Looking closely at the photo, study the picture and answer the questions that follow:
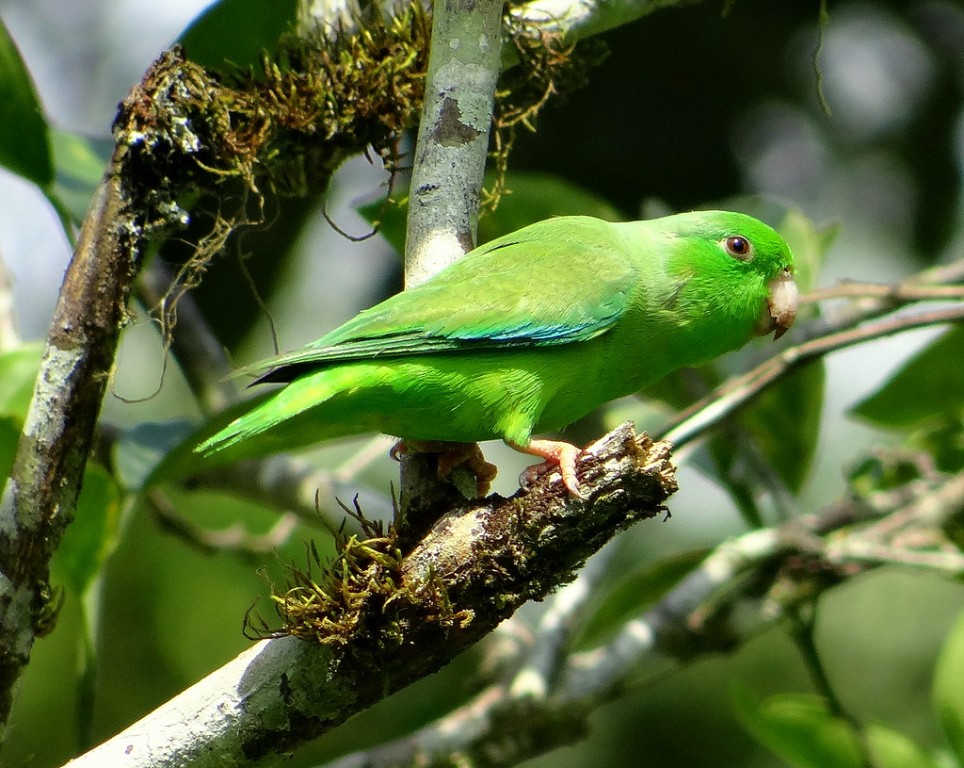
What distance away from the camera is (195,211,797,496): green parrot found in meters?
3.24

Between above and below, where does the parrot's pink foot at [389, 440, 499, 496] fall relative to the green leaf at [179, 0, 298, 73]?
below

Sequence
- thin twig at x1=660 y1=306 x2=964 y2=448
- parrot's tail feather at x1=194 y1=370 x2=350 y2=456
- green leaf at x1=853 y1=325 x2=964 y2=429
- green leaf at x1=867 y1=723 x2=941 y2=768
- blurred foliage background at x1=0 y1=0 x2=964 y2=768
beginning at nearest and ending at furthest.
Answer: parrot's tail feather at x1=194 y1=370 x2=350 y2=456
thin twig at x1=660 y1=306 x2=964 y2=448
green leaf at x1=867 y1=723 x2=941 y2=768
green leaf at x1=853 y1=325 x2=964 y2=429
blurred foliage background at x1=0 y1=0 x2=964 y2=768

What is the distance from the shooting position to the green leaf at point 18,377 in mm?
3836

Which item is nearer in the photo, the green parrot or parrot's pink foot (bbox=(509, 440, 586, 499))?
parrot's pink foot (bbox=(509, 440, 586, 499))

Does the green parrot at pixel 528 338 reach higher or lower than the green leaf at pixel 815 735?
higher

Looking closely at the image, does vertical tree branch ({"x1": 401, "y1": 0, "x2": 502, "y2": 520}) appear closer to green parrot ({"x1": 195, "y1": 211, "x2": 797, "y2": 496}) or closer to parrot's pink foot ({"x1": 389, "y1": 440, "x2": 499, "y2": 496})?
parrot's pink foot ({"x1": 389, "y1": 440, "x2": 499, "y2": 496})

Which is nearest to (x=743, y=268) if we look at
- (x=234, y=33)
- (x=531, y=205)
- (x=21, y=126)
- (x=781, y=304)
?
(x=781, y=304)

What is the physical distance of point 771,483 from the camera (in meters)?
4.46

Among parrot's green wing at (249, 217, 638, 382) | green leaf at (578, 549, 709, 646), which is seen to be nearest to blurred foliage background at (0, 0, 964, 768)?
green leaf at (578, 549, 709, 646)

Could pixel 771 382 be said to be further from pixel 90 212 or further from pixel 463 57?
pixel 90 212

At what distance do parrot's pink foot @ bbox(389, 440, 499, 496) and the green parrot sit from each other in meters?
0.03

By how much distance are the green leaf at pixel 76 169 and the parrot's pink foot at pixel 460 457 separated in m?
1.63

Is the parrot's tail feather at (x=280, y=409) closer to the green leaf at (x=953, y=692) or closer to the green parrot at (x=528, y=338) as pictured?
the green parrot at (x=528, y=338)

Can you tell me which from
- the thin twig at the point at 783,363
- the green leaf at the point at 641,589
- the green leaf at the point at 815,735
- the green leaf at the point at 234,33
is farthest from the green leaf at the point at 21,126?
the green leaf at the point at 815,735
